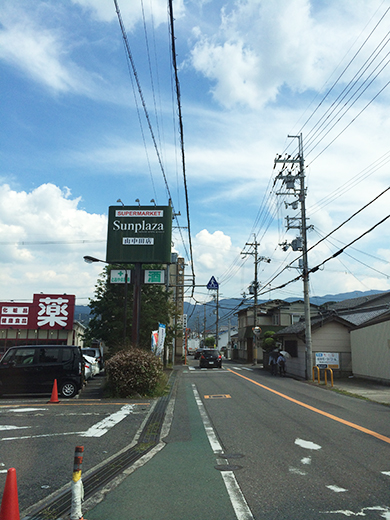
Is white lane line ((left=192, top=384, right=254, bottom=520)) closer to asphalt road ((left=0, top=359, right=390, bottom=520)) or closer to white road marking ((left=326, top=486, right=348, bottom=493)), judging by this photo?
asphalt road ((left=0, top=359, right=390, bottom=520))

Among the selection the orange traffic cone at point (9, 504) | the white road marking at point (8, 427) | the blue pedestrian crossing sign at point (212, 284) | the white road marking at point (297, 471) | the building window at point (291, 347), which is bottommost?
the white road marking at point (8, 427)

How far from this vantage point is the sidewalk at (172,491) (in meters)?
4.36

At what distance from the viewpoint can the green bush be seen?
1441 cm

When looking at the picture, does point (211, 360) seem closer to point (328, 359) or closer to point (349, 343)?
point (328, 359)

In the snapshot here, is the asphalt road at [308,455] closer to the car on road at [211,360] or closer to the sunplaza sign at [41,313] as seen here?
the car on road at [211,360]

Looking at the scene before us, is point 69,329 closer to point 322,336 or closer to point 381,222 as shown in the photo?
point 322,336

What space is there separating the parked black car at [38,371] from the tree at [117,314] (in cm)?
1172

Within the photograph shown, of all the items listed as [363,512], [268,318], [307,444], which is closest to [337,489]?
[363,512]

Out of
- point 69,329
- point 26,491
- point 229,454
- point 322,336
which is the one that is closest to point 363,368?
point 322,336

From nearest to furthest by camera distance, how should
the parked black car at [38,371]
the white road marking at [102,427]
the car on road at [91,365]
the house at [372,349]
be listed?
the white road marking at [102,427]
the parked black car at [38,371]
the house at [372,349]
the car on road at [91,365]

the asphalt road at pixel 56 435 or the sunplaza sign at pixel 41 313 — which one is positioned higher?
the sunplaza sign at pixel 41 313

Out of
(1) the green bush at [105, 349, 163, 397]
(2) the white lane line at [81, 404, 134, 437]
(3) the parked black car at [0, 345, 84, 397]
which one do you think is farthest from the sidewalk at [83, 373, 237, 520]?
(3) the parked black car at [0, 345, 84, 397]

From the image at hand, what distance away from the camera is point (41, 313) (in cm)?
3484

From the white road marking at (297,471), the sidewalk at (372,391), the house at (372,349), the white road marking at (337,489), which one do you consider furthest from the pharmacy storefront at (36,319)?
the white road marking at (337,489)
